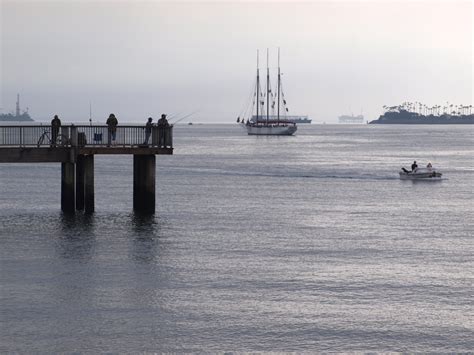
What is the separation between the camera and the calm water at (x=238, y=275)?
22.8m

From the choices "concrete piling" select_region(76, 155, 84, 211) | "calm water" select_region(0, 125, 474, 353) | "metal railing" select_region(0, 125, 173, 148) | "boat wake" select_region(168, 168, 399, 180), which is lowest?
"calm water" select_region(0, 125, 474, 353)

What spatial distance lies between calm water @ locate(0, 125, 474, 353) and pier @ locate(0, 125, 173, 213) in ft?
4.25

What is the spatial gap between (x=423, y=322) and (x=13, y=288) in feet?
38.4

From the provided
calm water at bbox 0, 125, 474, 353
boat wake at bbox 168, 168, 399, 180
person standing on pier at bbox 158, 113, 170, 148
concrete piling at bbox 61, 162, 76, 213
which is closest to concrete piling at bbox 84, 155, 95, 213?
concrete piling at bbox 61, 162, 76, 213

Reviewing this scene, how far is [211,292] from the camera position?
89.7ft

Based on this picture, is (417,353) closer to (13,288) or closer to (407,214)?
(13,288)

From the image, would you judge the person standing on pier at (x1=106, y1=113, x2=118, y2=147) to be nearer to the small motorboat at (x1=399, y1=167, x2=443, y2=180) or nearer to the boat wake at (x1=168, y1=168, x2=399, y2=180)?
the small motorboat at (x1=399, y1=167, x2=443, y2=180)

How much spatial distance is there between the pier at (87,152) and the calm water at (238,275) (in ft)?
4.25

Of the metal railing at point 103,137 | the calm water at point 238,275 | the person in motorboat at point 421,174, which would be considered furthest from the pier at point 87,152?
the person in motorboat at point 421,174

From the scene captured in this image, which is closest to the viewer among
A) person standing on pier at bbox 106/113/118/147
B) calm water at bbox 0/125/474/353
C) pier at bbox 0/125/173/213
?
calm water at bbox 0/125/474/353

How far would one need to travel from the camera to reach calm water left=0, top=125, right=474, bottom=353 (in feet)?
74.7

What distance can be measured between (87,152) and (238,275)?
15.9 meters

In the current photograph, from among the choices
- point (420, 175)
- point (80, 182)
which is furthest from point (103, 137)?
point (420, 175)

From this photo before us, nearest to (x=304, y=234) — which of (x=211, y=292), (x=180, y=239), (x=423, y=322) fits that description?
(x=180, y=239)
